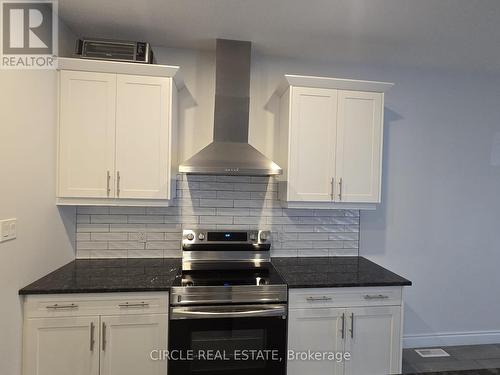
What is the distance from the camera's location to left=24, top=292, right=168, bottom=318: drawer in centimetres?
182

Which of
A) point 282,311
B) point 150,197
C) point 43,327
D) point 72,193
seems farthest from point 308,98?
point 43,327

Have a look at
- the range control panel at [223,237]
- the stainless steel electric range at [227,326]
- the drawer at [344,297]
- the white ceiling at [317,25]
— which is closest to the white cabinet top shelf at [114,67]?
the white ceiling at [317,25]

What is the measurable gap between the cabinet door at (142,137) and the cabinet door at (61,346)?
87cm

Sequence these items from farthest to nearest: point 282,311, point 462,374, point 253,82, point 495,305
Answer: point 495,305, point 253,82, point 282,311, point 462,374

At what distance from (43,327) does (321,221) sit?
2185mm

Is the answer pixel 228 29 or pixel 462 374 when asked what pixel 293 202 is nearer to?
pixel 228 29

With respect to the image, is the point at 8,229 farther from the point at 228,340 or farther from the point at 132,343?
the point at 228,340

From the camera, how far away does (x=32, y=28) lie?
1.85 metres

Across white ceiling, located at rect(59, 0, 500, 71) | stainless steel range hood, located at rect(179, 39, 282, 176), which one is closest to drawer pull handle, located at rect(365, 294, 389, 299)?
stainless steel range hood, located at rect(179, 39, 282, 176)

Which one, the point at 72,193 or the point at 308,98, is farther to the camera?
the point at 308,98

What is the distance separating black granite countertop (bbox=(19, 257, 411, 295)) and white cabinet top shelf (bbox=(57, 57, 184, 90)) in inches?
56.5

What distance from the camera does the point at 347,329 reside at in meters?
2.12

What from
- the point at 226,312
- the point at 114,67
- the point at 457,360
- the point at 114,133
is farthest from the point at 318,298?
the point at 114,67

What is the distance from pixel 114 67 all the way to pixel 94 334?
5.81 ft
